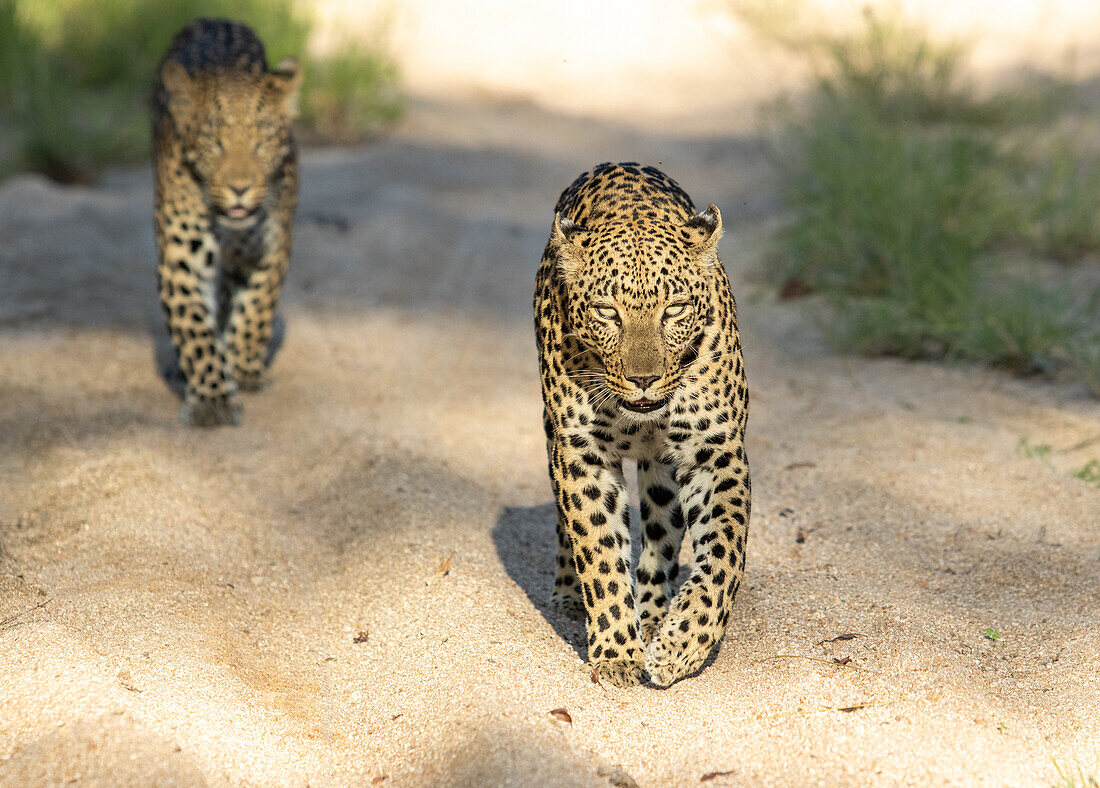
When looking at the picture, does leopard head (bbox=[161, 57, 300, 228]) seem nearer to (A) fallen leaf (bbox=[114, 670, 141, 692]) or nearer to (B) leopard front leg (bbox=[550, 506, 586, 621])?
(B) leopard front leg (bbox=[550, 506, 586, 621])

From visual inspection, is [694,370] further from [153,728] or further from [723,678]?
[153,728]

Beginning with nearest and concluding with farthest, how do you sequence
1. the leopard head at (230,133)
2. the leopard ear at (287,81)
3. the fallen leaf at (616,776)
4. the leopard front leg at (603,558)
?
the fallen leaf at (616,776), the leopard front leg at (603,558), the leopard head at (230,133), the leopard ear at (287,81)

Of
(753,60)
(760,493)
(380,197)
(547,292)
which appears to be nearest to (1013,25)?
(753,60)

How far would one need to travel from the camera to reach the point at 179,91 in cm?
683

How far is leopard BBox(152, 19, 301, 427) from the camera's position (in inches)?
263

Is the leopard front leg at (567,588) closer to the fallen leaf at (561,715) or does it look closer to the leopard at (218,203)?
the fallen leaf at (561,715)

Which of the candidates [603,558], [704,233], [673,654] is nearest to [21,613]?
[603,558]

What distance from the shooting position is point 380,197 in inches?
438

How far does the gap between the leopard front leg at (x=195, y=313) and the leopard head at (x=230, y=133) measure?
0.24 metres

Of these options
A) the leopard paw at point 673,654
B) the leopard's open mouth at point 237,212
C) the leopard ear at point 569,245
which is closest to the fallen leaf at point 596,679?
the leopard paw at point 673,654

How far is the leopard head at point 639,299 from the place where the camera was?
12.7 feet

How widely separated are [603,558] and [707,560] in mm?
366

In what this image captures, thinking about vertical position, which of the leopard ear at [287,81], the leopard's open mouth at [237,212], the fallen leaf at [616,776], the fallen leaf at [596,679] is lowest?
the fallen leaf at [596,679]

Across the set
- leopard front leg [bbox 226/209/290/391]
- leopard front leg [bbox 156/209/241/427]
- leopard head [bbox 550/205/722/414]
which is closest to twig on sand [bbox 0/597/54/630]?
leopard front leg [bbox 156/209/241/427]
